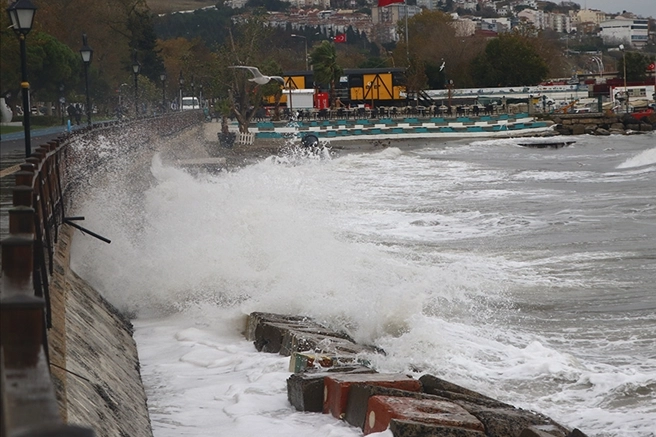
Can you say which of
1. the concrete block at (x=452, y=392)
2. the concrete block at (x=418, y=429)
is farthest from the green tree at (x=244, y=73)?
the concrete block at (x=418, y=429)

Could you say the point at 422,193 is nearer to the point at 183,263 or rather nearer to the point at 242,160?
the point at 242,160

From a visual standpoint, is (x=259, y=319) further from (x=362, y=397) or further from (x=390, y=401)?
(x=390, y=401)

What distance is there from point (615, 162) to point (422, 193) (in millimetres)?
16071

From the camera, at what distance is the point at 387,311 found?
1123 cm

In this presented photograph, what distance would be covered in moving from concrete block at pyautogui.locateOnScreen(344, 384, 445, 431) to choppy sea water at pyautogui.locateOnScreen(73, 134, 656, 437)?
0.72 feet

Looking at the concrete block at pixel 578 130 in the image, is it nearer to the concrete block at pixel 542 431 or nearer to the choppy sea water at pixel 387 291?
the choppy sea water at pixel 387 291

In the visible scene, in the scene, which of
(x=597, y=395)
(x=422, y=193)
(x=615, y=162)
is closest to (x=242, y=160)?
(x=422, y=193)

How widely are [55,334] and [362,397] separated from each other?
2.16 meters

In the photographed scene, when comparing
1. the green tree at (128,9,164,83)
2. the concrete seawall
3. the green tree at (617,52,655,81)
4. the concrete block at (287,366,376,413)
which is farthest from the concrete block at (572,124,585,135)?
the concrete block at (287,366,376,413)

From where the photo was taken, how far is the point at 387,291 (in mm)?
12781

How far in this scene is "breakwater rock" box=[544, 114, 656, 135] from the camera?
70500 millimetres

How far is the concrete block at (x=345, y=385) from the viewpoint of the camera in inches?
295

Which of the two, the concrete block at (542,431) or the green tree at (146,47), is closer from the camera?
the concrete block at (542,431)

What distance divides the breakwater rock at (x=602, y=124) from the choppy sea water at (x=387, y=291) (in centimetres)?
4472
